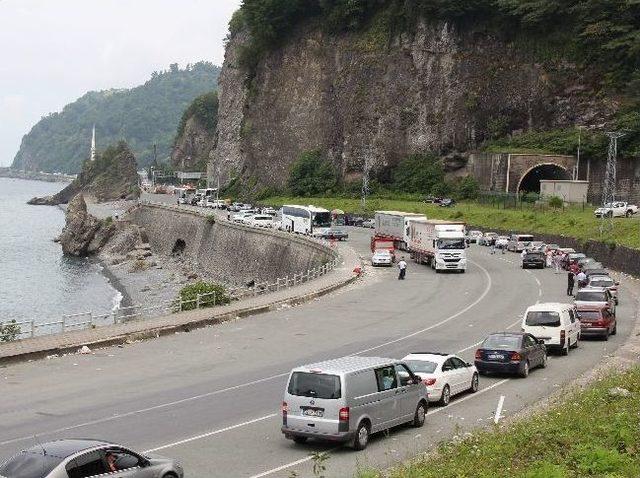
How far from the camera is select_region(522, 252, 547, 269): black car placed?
2404 inches

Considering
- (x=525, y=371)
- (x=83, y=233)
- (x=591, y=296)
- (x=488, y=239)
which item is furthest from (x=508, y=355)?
(x=83, y=233)

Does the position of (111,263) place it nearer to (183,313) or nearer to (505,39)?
(505,39)

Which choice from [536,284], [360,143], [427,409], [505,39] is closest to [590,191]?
[505,39]

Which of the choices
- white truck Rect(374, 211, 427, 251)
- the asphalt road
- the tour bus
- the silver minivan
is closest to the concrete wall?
the tour bus

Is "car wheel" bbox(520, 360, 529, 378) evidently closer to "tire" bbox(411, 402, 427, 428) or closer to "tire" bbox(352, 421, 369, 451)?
"tire" bbox(411, 402, 427, 428)

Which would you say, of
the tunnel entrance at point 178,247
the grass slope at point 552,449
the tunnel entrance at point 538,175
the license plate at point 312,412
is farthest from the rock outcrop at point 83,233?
the grass slope at point 552,449

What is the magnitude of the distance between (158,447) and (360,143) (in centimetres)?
9894

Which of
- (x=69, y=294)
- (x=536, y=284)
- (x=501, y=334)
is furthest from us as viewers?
(x=69, y=294)

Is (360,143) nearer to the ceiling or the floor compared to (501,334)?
nearer to the ceiling

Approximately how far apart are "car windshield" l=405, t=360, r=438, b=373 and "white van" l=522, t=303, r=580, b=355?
854cm

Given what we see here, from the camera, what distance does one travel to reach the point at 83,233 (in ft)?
387

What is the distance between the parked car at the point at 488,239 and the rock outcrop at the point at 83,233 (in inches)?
2176

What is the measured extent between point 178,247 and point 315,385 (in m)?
90.9

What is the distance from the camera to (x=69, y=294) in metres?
76.6
